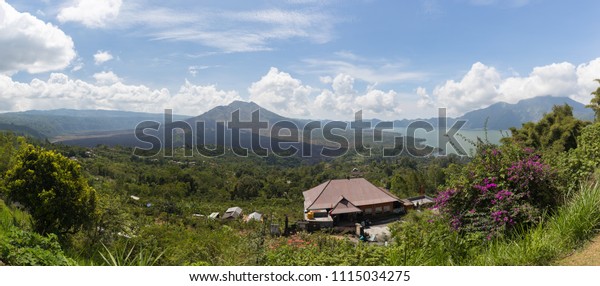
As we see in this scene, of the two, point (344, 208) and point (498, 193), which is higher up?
point (498, 193)

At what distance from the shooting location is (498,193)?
416 cm

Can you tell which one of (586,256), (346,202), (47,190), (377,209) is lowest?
(377,209)

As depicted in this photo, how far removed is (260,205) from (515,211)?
44072mm

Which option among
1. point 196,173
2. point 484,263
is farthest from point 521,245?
point 196,173

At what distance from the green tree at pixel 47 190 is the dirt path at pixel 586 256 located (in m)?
9.53

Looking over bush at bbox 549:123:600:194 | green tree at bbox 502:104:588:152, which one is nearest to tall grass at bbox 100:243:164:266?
bush at bbox 549:123:600:194

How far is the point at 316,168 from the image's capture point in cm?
8169

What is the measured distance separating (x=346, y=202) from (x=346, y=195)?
174 cm

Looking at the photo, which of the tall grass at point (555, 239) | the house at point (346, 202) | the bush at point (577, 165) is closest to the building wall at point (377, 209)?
the house at point (346, 202)

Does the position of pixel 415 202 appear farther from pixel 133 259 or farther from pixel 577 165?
pixel 133 259

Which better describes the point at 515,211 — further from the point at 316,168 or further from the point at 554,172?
A: the point at 316,168

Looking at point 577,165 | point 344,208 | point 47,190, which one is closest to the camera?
point 577,165

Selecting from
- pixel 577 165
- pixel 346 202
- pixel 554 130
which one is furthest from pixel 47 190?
pixel 554 130

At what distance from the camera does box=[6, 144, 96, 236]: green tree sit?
851cm
